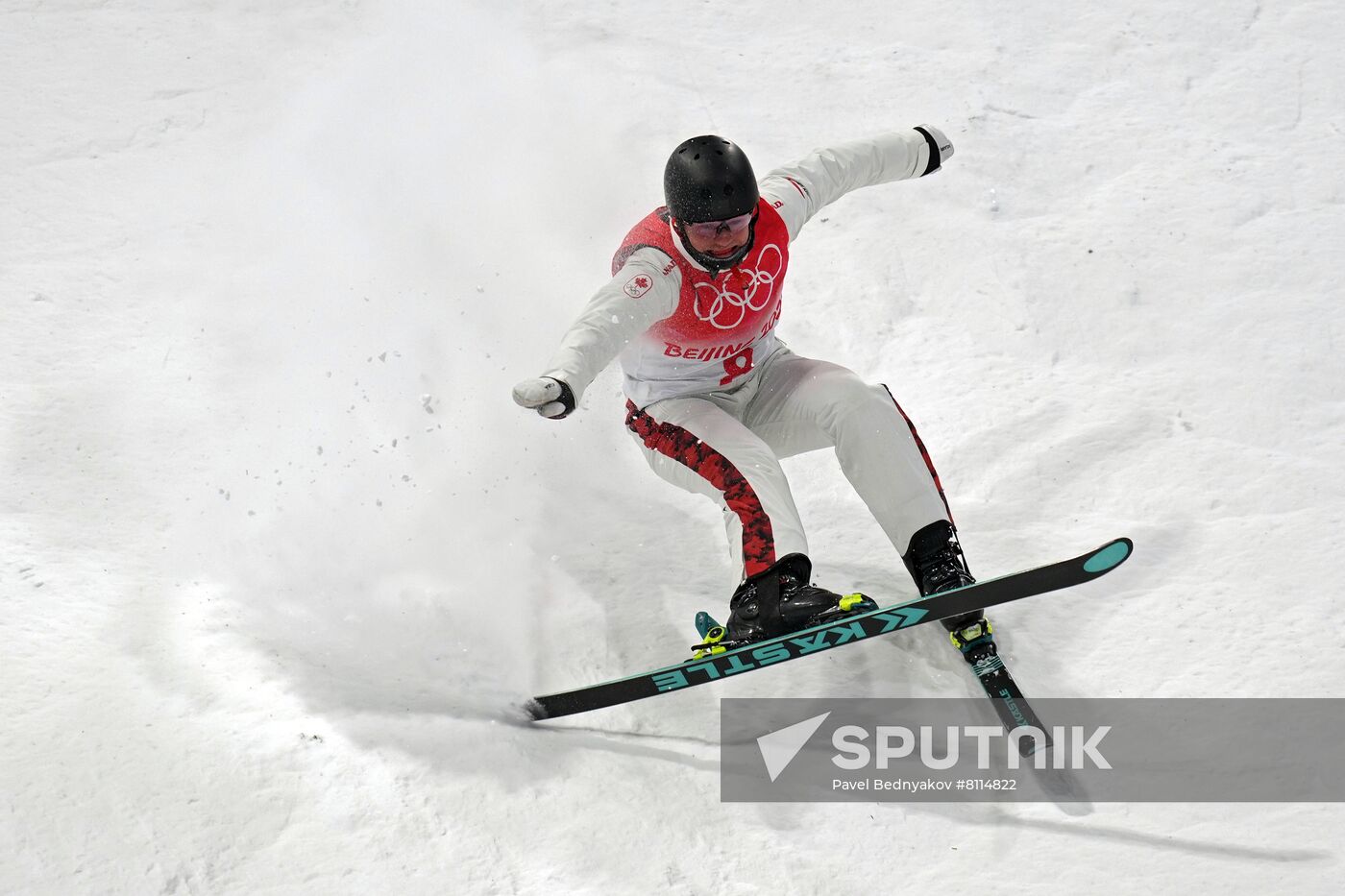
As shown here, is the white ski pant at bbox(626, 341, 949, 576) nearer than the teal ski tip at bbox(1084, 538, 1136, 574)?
No

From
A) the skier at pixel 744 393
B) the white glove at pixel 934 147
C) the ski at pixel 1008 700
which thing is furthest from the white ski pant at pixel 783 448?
the white glove at pixel 934 147

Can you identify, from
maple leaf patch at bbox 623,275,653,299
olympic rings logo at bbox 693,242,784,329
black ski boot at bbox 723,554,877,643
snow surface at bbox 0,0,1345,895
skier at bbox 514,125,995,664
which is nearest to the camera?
snow surface at bbox 0,0,1345,895

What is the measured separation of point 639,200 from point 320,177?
1.68 m

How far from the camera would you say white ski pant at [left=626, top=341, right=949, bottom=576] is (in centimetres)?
368

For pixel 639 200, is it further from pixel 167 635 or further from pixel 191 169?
pixel 167 635

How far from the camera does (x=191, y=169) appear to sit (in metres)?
6.46

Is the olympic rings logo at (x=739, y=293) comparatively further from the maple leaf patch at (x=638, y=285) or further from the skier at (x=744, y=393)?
the maple leaf patch at (x=638, y=285)

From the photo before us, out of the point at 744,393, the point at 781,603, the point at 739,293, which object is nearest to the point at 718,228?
the point at 739,293

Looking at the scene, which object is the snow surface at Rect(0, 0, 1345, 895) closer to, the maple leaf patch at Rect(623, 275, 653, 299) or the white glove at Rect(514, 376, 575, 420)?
the white glove at Rect(514, 376, 575, 420)

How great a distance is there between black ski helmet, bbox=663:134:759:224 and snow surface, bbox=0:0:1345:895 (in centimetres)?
→ 142

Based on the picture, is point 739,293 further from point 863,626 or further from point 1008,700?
point 1008,700

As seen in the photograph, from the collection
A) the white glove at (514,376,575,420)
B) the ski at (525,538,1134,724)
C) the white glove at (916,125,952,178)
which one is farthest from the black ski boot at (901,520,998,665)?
the white glove at (916,125,952,178)

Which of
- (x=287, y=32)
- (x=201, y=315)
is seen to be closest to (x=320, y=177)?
(x=201, y=315)

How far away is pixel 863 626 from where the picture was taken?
3459 mm
